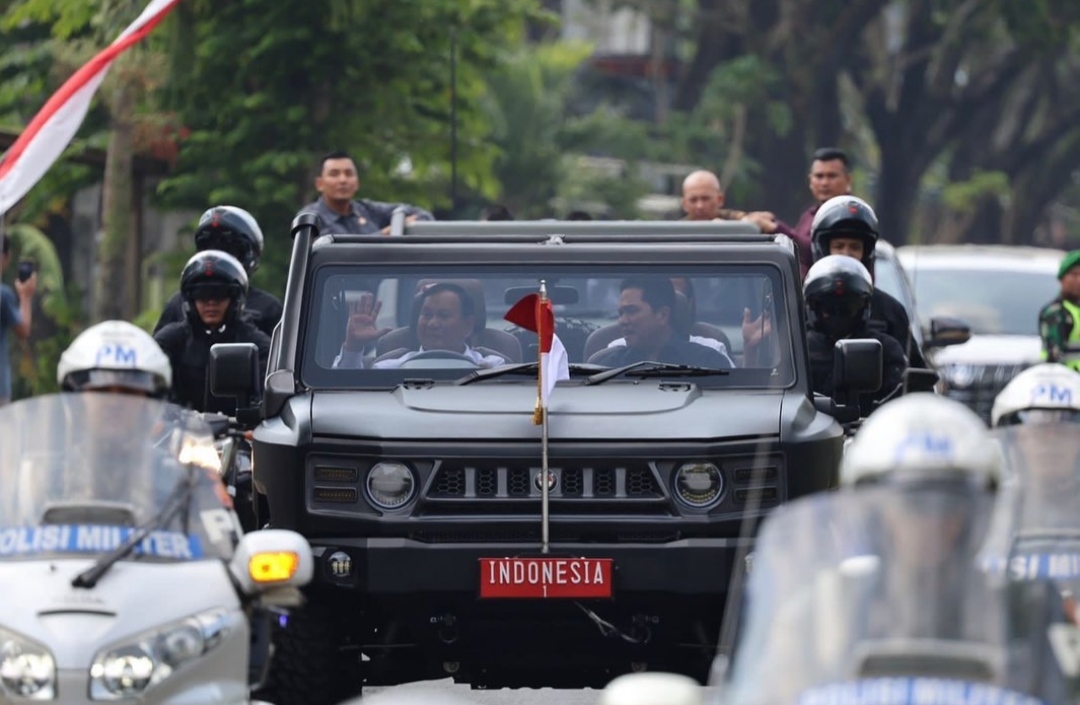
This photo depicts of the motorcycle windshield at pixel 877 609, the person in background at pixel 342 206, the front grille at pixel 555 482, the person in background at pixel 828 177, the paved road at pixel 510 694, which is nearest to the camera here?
the motorcycle windshield at pixel 877 609

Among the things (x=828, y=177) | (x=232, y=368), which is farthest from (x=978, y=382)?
(x=232, y=368)

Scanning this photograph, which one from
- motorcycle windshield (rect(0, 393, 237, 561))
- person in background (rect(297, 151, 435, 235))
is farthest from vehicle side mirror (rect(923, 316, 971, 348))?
motorcycle windshield (rect(0, 393, 237, 561))

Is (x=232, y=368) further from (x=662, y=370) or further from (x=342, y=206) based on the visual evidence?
(x=342, y=206)

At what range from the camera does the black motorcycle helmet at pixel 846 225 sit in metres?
12.3

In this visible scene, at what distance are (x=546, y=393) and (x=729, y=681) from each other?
4.44 meters

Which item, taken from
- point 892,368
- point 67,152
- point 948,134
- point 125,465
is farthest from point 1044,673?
point 948,134

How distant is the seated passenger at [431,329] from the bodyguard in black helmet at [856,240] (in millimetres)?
2526

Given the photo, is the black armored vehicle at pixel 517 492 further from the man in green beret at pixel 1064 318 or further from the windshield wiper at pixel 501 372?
the man in green beret at pixel 1064 318

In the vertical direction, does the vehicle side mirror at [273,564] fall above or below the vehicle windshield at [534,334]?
below

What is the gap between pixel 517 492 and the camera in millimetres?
9383

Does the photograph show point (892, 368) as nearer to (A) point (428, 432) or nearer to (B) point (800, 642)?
(A) point (428, 432)

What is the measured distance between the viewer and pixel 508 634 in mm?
9367

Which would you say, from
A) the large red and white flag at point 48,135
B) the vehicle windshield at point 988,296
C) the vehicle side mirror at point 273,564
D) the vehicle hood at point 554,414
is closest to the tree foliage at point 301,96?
the vehicle windshield at point 988,296

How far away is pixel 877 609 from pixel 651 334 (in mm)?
5415
